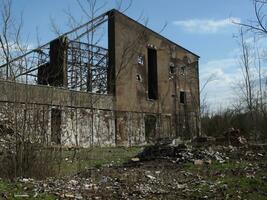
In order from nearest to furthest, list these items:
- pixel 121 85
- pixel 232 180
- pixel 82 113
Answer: pixel 232 180, pixel 82 113, pixel 121 85

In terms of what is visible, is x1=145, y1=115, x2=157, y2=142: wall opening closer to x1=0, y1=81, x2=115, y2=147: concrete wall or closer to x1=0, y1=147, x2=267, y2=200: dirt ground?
x1=0, y1=81, x2=115, y2=147: concrete wall

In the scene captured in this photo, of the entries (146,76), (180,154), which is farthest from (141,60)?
(180,154)

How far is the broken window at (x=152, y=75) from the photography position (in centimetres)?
3475

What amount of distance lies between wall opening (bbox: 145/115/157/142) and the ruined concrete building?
62 mm

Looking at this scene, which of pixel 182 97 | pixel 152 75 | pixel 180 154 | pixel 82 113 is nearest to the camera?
pixel 180 154

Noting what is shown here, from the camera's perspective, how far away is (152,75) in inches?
1383

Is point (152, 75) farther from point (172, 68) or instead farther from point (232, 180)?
point (232, 180)

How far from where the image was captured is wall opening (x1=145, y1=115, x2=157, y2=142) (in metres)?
32.2

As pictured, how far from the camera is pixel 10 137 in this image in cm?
995

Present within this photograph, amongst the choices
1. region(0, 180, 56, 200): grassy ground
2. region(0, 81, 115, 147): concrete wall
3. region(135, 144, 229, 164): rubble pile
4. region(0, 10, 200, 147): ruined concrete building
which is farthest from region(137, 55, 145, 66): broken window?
region(0, 180, 56, 200): grassy ground

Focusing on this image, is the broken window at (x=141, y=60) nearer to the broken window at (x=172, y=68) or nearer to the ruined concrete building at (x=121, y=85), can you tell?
the ruined concrete building at (x=121, y=85)

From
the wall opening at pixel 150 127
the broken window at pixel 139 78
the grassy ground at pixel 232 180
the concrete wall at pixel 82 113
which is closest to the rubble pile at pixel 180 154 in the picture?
the grassy ground at pixel 232 180

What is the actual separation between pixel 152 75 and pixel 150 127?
477 cm

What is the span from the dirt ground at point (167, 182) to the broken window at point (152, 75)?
2155 cm
